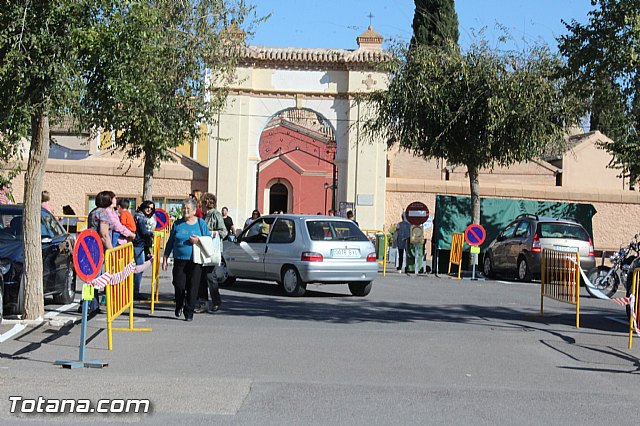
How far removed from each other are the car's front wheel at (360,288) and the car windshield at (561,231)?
693cm

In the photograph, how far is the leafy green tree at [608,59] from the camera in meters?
13.1

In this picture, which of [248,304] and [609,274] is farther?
[609,274]

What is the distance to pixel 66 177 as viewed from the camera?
37.0 meters

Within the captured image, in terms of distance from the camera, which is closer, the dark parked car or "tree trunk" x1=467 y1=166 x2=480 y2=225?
the dark parked car

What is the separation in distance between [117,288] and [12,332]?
4.56 feet

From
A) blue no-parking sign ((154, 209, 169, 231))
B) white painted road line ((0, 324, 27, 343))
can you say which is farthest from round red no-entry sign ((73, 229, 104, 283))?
blue no-parking sign ((154, 209, 169, 231))

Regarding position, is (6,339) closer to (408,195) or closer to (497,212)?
(497,212)

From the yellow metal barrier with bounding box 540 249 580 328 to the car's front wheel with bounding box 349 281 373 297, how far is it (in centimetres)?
386

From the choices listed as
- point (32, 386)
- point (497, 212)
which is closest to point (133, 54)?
point (32, 386)

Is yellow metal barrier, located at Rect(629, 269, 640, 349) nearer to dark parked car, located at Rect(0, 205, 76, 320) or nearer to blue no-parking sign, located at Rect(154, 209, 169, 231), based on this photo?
Answer: dark parked car, located at Rect(0, 205, 76, 320)

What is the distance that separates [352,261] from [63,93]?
24.6 ft

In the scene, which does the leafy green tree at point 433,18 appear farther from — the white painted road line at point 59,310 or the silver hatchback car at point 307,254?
the white painted road line at point 59,310

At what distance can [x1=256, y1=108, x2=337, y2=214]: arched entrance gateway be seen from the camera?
61656mm

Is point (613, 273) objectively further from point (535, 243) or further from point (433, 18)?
point (433, 18)
